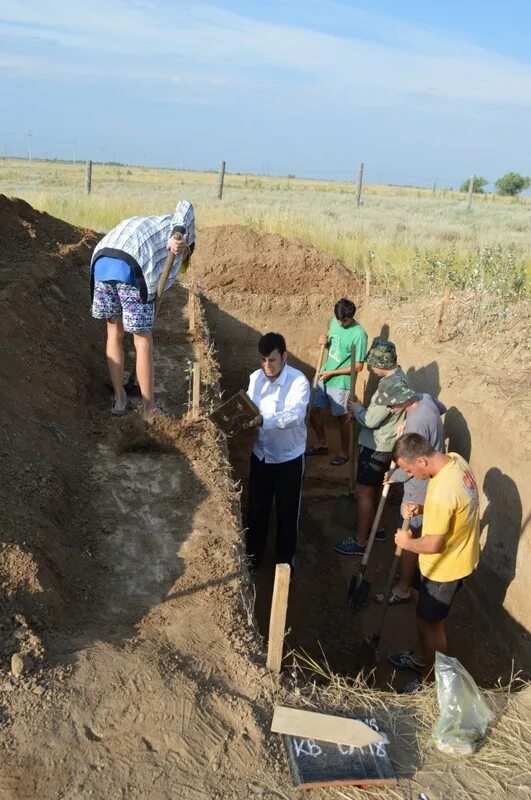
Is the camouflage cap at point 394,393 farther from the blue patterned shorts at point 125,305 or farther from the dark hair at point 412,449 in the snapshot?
the blue patterned shorts at point 125,305

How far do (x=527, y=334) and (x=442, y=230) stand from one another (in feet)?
37.1

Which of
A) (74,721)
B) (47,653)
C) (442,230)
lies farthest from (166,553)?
(442,230)

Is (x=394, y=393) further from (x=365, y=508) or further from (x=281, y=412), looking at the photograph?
(x=365, y=508)

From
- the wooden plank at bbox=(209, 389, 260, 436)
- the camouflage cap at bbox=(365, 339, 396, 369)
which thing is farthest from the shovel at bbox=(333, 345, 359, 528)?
the wooden plank at bbox=(209, 389, 260, 436)

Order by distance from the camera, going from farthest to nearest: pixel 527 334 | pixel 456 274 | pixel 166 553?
pixel 456 274, pixel 527 334, pixel 166 553

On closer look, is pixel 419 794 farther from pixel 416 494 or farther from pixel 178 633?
pixel 416 494

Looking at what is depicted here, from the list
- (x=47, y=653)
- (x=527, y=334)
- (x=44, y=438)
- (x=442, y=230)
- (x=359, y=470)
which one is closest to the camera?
(x=47, y=653)

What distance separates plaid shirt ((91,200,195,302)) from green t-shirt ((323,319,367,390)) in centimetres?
278

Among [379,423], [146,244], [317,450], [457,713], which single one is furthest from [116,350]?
[317,450]

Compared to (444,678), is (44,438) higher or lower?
higher

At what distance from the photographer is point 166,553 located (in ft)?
12.8

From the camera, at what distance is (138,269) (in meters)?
4.69

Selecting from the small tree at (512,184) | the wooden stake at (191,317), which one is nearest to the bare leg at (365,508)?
the wooden stake at (191,317)

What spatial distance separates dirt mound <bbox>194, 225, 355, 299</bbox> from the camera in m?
10.1
